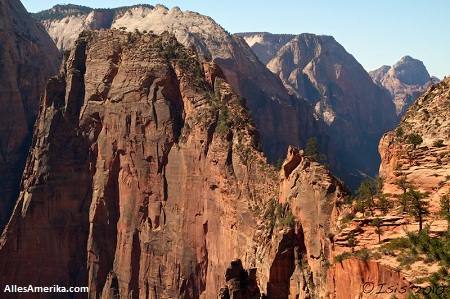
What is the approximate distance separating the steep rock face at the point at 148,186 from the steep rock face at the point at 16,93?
1647 centimetres

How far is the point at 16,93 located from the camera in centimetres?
10394

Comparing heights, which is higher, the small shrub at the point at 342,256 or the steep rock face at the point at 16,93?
the steep rock face at the point at 16,93

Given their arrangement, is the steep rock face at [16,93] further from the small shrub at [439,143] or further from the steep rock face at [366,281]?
the small shrub at [439,143]

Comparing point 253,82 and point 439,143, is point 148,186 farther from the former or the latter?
point 253,82

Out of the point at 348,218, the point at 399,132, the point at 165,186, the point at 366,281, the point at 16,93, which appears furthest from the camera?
the point at 16,93

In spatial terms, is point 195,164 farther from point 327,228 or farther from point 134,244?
point 327,228

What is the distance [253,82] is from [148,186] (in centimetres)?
9336

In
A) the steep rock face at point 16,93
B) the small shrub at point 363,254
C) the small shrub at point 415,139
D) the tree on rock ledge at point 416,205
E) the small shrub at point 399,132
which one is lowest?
the small shrub at point 363,254

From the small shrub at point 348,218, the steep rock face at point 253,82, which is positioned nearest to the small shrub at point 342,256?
the small shrub at point 348,218

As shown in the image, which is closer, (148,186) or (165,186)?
(165,186)

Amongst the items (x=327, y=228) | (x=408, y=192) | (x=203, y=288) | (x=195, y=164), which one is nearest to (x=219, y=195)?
Result: (x=195, y=164)

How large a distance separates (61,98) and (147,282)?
2977 centimetres

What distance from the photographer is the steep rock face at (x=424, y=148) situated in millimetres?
38312

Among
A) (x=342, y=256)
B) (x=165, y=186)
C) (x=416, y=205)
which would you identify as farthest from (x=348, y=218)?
(x=165, y=186)
